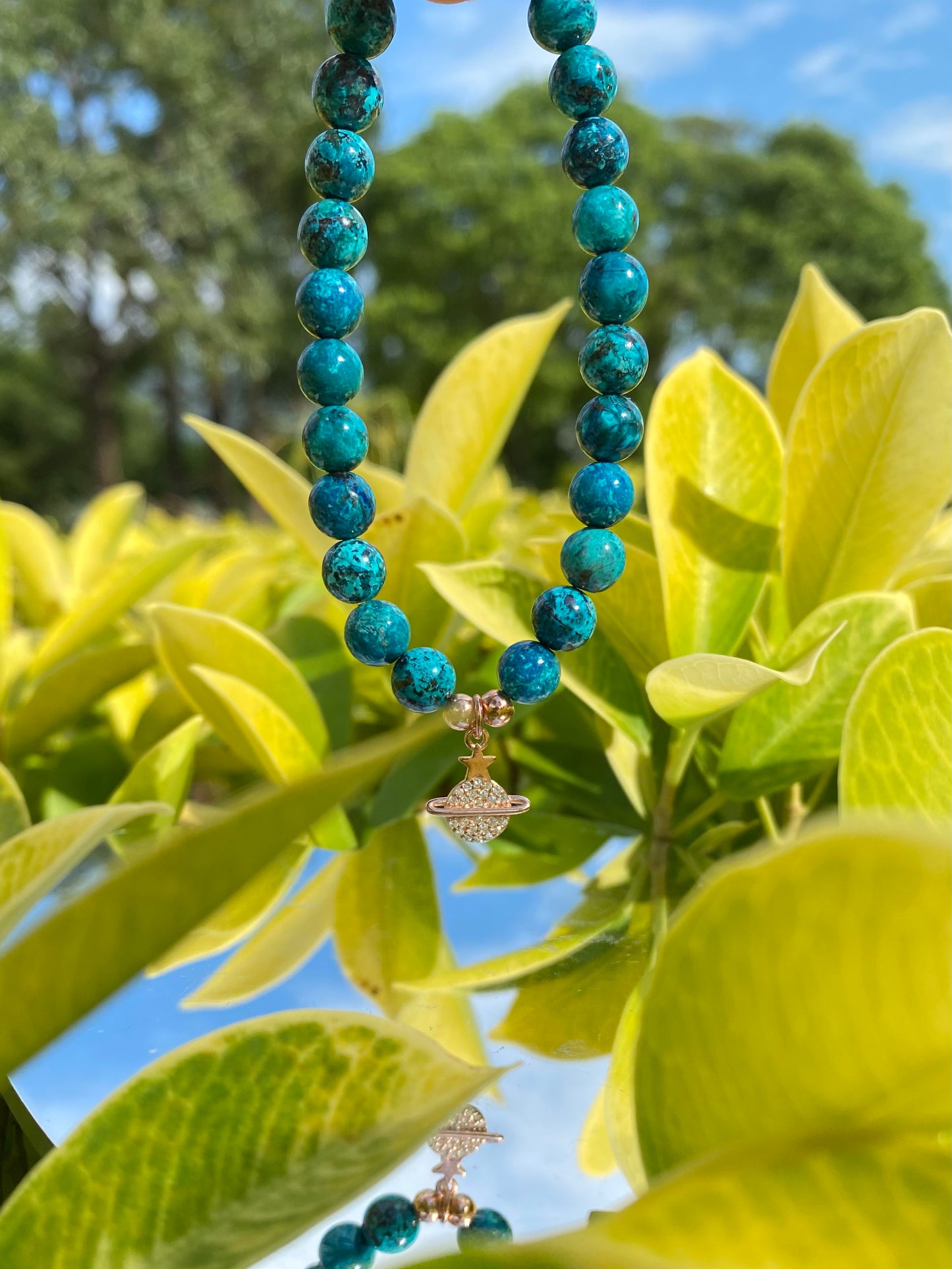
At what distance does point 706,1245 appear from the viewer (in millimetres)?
139

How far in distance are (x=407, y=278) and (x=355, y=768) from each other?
1481cm

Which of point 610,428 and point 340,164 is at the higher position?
point 340,164

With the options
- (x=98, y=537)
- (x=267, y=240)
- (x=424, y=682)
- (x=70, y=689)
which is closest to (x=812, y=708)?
(x=424, y=682)

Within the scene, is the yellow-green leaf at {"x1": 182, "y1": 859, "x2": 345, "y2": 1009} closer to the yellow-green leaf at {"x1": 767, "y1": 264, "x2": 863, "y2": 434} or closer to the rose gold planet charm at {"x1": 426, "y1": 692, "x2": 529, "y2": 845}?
the rose gold planet charm at {"x1": 426, "y1": 692, "x2": 529, "y2": 845}

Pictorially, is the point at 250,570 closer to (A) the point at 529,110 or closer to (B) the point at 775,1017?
(B) the point at 775,1017

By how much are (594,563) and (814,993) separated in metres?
0.34

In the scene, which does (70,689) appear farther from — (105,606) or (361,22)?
(361,22)

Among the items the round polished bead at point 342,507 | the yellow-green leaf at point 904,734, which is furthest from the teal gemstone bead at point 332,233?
the yellow-green leaf at point 904,734

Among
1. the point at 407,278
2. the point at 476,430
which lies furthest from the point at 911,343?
the point at 407,278

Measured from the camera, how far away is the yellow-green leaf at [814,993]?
0.14 meters

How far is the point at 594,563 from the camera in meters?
0.48

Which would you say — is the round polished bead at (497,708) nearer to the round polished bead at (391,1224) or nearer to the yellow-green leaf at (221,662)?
the yellow-green leaf at (221,662)

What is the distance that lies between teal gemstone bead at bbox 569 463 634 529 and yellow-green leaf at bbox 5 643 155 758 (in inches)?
10.1

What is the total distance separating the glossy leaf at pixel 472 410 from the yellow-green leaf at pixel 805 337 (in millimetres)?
138
